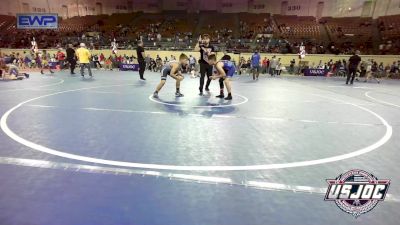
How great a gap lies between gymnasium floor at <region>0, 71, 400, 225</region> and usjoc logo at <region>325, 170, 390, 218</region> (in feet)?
0.26

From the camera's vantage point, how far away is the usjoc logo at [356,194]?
293 cm

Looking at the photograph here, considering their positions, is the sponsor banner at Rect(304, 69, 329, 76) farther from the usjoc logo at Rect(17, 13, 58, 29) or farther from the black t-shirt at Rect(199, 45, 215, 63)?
the usjoc logo at Rect(17, 13, 58, 29)

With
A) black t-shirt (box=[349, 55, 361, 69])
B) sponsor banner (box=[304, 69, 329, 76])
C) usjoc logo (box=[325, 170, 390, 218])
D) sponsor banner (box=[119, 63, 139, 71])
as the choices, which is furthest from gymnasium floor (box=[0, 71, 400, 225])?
sponsor banner (box=[304, 69, 329, 76])

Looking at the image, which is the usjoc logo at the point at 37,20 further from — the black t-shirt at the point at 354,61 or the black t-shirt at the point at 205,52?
the black t-shirt at the point at 354,61

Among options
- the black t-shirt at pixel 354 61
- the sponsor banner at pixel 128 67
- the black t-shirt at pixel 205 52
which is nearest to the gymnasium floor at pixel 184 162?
the black t-shirt at pixel 205 52

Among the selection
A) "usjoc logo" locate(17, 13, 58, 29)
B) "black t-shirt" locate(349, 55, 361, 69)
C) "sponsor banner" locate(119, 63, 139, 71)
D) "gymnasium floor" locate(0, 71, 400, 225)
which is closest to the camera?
"gymnasium floor" locate(0, 71, 400, 225)

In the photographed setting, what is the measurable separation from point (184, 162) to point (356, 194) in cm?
216

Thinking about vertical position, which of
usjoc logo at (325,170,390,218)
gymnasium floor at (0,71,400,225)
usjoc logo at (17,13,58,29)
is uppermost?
usjoc logo at (17,13,58,29)

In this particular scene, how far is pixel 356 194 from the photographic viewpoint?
2.96 metres

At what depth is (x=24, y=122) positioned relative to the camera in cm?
612

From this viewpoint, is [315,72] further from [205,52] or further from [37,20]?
[37,20]

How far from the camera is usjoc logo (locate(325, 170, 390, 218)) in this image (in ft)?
9.62

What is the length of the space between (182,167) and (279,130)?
9.08 feet

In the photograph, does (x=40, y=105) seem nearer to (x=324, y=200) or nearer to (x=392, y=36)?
(x=324, y=200)
